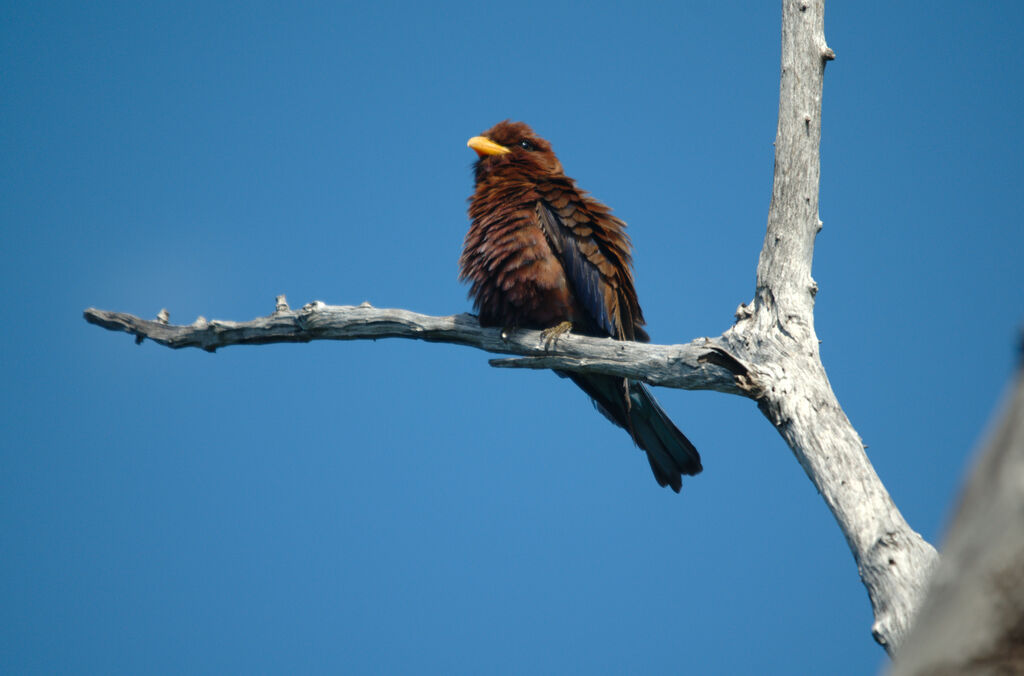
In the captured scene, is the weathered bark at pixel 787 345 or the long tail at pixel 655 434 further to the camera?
the long tail at pixel 655 434

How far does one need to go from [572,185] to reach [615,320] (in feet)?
2.71

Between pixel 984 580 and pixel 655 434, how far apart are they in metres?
3.41

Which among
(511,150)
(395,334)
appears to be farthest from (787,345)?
(511,150)

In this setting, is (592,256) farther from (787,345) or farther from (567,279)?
(787,345)

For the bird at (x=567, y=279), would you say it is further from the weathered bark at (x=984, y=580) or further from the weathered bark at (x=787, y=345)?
the weathered bark at (x=984, y=580)

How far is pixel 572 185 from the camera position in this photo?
14.3ft

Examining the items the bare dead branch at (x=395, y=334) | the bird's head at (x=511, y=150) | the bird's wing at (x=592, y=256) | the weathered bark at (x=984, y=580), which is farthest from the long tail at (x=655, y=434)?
the weathered bark at (x=984, y=580)

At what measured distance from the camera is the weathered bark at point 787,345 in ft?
8.54

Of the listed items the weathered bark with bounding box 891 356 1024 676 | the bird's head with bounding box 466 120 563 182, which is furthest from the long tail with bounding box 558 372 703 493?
the weathered bark with bounding box 891 356 1024 676

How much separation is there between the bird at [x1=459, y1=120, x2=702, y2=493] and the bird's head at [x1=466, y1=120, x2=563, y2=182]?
0.48 feet

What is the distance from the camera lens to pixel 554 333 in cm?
385

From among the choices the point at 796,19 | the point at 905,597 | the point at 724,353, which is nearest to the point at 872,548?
the point at 905,597

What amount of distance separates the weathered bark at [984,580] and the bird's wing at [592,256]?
11.2ft

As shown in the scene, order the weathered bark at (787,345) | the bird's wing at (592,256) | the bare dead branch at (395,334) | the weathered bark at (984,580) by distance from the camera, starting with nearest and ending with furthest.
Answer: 1. the weathered bark at (984,580)
2. the weathered bark at (787,345)
3. the bare dead branch at (395,334)
4. the bird's wing at (592,256)
